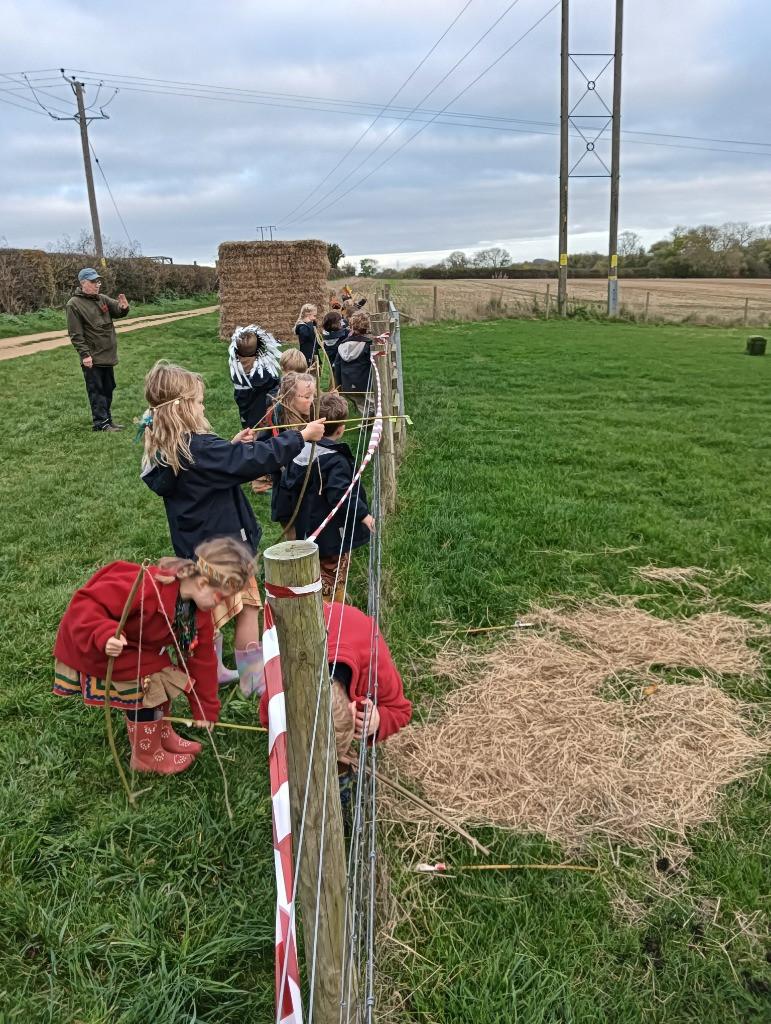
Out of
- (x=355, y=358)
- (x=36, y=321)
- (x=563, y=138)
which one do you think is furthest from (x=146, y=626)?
(x=563, y=138)

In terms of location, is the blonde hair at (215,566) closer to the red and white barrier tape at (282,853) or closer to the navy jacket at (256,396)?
the red and white barrier tape at (282,853)

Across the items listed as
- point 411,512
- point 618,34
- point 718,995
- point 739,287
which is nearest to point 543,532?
point 411,512

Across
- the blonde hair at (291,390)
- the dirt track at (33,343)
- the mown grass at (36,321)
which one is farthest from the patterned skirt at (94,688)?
the dirt track at (33,343)

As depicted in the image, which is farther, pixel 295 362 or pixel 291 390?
pixel 295 362

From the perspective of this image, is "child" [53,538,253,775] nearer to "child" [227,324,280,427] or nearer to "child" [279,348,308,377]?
"child" [279,348,308,377]

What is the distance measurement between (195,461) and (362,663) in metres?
1.36

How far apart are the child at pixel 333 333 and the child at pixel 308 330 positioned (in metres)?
0.24

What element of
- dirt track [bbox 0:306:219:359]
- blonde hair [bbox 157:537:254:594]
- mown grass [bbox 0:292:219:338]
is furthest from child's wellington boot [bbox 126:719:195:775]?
dirt track [bbox 0:306:219:359]

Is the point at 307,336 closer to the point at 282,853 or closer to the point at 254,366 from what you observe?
the point at 254,366

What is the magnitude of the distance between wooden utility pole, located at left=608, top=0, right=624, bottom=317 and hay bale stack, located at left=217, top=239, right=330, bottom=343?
10.8 meters

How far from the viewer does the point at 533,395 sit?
11.6m

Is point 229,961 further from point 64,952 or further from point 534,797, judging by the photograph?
point 534,797

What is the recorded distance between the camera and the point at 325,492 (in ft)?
13.4

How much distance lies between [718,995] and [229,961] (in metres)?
1.55
